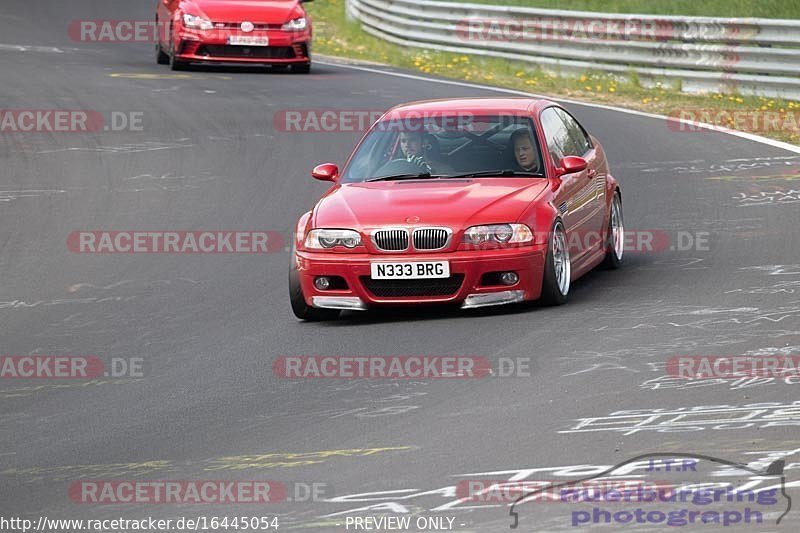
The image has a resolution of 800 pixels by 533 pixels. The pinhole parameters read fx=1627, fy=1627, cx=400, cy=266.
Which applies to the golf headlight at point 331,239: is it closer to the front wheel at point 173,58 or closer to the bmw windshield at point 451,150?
Result: the bmw windshield at point 451,150

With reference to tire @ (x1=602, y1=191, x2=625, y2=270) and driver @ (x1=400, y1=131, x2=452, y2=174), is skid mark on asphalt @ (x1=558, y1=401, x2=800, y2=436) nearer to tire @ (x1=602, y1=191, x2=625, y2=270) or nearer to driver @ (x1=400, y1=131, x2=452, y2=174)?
driver @ (x1=400, y1=131, x2=452, y2=174)

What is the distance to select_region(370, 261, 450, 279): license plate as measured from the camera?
34.6 ft

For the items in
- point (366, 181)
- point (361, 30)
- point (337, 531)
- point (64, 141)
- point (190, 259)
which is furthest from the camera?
point (361, 30)

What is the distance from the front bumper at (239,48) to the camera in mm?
24594

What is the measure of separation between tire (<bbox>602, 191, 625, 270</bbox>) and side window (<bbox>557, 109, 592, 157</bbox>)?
1.57 ft

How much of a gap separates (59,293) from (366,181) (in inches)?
101

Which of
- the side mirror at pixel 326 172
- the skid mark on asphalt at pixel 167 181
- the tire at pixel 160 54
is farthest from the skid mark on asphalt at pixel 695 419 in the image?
the tire at pixel 160 54

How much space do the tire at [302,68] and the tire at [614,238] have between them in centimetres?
1278

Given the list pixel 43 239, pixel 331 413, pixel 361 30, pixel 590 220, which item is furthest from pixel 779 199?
pixel 361 30

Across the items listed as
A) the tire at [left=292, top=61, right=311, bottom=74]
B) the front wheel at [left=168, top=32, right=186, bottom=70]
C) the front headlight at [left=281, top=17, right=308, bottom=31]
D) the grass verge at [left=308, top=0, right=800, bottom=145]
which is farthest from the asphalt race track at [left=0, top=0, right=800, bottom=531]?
the tire at [left=292, top=61, right=311, bottom=74]

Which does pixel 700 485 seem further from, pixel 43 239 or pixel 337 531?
pixel 43 239

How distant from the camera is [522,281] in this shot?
10617mm

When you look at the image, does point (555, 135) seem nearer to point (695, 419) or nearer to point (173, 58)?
point (695, 419)

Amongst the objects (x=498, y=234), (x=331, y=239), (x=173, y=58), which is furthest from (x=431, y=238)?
(x=173, y=58)
